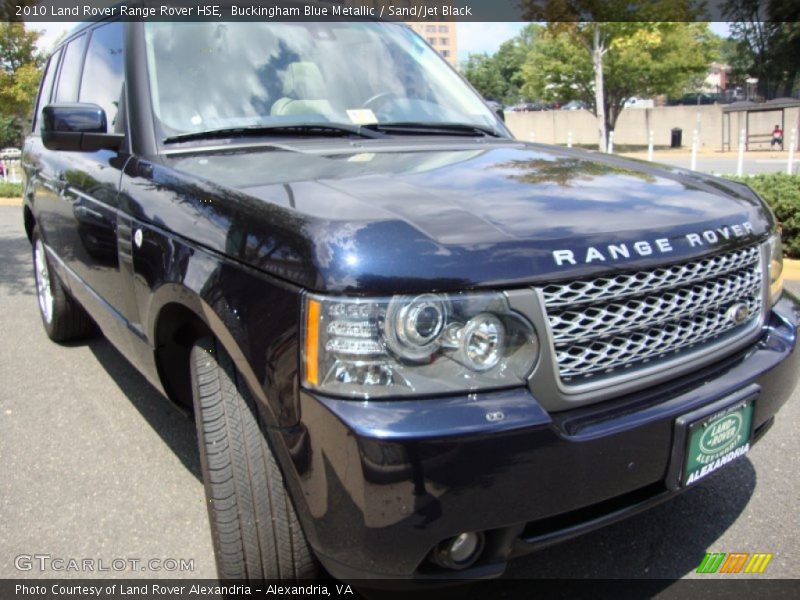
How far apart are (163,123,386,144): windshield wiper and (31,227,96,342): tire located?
215 cm

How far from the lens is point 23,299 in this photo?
636 cm

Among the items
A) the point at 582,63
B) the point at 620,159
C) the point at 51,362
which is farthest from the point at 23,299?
the point at 582,63

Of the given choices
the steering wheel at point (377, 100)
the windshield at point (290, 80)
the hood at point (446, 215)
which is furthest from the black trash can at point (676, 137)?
the hood at point (446, 215)

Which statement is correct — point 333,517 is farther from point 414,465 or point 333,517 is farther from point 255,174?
point 255,174

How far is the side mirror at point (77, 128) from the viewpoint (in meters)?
2.78

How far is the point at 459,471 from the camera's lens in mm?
1575

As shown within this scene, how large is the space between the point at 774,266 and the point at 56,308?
4.19 metres

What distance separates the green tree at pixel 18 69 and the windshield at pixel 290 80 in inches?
641

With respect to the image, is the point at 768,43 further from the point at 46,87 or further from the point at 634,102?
the point at 46,87

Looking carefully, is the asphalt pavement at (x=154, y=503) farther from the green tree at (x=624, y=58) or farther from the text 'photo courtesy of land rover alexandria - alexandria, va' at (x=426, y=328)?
the green tree at (x=624, y=58)

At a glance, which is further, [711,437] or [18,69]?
[18,69]

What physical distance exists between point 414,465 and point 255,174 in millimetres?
1140

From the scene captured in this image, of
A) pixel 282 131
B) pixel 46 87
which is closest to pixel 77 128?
pixel 282 131

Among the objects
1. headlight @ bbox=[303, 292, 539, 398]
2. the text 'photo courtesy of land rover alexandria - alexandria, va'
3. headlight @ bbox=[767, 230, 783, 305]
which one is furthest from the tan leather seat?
headlight @ bbox=[767, 230, 783, 305]
